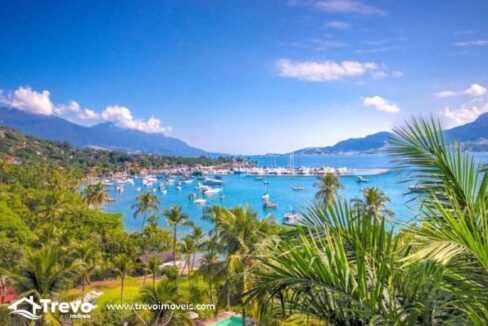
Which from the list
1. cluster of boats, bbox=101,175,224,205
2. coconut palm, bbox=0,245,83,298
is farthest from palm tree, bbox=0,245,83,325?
cluster of boats, bbox=101,175,224,205

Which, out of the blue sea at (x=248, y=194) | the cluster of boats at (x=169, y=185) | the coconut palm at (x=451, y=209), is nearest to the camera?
the coconut palm at (x=451, y=209)

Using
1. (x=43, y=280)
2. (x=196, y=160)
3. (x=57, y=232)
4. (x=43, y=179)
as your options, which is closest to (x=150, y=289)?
(x=43, y=280)

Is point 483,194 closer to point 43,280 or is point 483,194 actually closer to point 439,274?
point 439,274

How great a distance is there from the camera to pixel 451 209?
2613mm

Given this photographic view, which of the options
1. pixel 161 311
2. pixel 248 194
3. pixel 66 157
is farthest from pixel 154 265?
pixel 66 157

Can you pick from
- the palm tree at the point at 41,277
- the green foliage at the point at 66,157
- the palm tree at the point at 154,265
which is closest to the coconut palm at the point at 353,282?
the palm tree at the point at 41,277

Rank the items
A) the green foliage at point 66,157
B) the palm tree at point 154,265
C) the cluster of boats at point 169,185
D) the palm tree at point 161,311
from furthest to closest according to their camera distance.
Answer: the green foliage at point 66,157 → the cluster of boats at point 169,185 → the palm tree at point 154,265 → the palm tree at point 161,311

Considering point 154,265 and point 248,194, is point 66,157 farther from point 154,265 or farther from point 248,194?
point 154,265

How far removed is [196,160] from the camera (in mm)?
146875

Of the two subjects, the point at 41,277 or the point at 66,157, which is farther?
the point at 66,157

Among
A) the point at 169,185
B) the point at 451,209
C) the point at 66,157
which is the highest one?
the point at 66,157

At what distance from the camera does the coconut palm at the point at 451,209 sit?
5.89ft

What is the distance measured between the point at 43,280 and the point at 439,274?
9.82 metres

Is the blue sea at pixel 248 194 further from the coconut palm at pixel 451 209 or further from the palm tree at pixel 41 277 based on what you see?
the coconut palm at pixel 451 209
